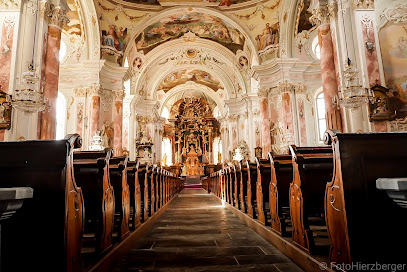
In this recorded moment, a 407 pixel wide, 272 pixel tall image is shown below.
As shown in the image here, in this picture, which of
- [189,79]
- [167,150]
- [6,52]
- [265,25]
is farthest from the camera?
[167,150]

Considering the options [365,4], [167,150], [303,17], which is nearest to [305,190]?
[365,4]

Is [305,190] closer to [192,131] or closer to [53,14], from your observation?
[53,14]

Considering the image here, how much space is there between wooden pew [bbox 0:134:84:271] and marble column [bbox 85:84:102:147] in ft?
32.5

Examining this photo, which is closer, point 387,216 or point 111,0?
point 387,216

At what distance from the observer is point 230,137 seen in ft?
67.4

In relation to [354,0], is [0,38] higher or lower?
lower

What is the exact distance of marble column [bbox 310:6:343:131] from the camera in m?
7.38

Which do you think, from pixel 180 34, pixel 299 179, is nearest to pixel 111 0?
pixel 180 34

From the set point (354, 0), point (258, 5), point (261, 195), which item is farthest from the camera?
point (258, 5)

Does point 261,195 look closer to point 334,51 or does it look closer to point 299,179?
point 299,179

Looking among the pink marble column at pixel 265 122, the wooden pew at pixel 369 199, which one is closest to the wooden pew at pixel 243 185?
the wooden pew at pixel 369 199

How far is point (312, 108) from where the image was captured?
41.1 ft

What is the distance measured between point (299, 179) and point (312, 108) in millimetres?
10727

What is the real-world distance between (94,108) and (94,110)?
79 millimetres
